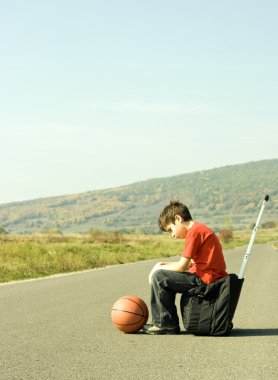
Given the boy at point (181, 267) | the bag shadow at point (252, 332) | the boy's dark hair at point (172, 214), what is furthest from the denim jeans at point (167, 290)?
the bag shadow at point (252, 332)

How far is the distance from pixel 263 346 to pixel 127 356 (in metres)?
1.66

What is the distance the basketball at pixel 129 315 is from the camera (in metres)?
9.15

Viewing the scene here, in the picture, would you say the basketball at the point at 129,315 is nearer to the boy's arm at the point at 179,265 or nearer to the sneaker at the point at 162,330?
the sneaker at the point at 162,330

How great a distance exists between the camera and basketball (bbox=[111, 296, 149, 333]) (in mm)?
9148

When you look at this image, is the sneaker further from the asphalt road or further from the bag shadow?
the bag shadow

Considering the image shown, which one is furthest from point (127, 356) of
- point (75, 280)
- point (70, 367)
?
point (75, 280)

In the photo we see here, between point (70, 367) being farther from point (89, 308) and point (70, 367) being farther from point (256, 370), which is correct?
point (89, 308)

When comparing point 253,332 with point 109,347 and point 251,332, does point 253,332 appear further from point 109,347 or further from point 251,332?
point 109,347

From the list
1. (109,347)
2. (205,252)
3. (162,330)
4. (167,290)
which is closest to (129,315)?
(162,330)

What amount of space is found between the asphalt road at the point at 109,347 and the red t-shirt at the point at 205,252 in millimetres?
775

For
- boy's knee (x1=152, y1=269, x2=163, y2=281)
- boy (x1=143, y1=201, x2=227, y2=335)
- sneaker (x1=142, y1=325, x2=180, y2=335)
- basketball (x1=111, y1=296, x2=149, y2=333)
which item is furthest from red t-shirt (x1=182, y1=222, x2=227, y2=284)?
basketball (x1=111, y1=296, x2=149, y2=333)

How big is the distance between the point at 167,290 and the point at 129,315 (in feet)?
1.92

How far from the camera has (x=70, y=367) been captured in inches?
268

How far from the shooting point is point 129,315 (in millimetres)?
9141
